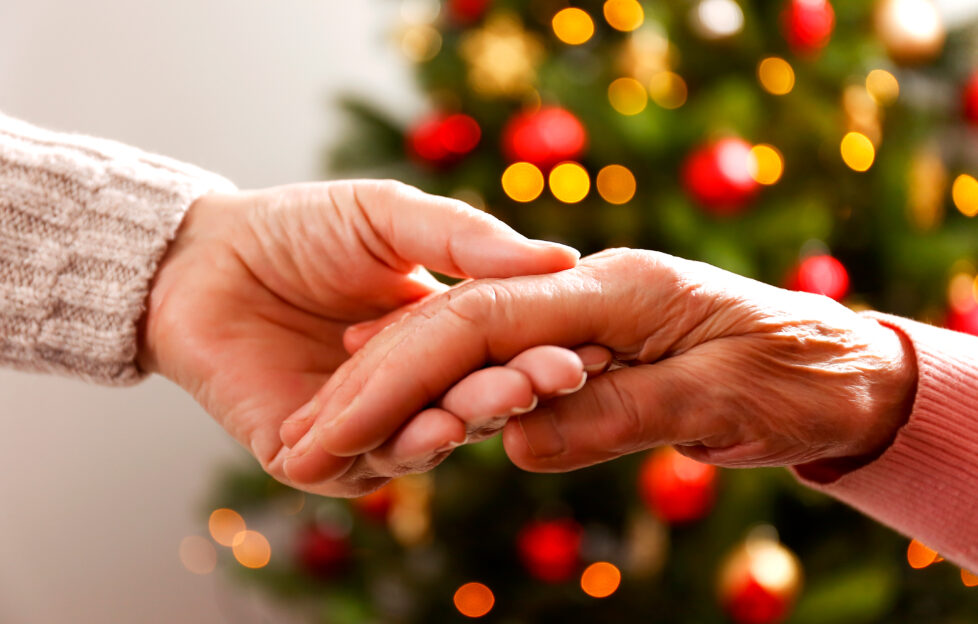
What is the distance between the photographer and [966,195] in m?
1.28

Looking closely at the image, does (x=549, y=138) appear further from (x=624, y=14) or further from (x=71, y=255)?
(x=71, y=255)

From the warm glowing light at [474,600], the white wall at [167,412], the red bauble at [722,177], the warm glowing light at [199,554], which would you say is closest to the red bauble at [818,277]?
the red bauble at [722,177]

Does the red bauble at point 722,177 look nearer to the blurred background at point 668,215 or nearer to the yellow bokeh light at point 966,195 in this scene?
the blurred background at point 668,215

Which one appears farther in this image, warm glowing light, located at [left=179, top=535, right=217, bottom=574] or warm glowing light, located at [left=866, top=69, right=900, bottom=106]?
warm glowing light, located at [left=179, top=535, right=217, bottom=574]

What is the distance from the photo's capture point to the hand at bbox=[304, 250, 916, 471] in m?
0.53

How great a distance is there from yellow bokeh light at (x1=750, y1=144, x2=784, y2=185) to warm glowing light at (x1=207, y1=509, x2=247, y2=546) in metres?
1.22

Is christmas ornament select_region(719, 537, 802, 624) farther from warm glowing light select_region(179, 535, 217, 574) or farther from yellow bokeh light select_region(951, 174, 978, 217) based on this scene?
warm glowing light select_region(179, 535, 217, 574)

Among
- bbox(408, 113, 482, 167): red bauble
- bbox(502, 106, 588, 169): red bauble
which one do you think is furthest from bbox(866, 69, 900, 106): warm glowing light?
bbox(408, 113, 482, 167): red bauble

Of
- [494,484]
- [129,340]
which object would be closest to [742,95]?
[494,484]

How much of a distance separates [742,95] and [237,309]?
0.75m

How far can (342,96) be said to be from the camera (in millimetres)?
1367

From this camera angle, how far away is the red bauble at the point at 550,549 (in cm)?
113

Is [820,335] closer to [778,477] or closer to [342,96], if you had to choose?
[778,477]

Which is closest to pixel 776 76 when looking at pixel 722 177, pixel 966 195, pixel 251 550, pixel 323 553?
pixel 722 177
